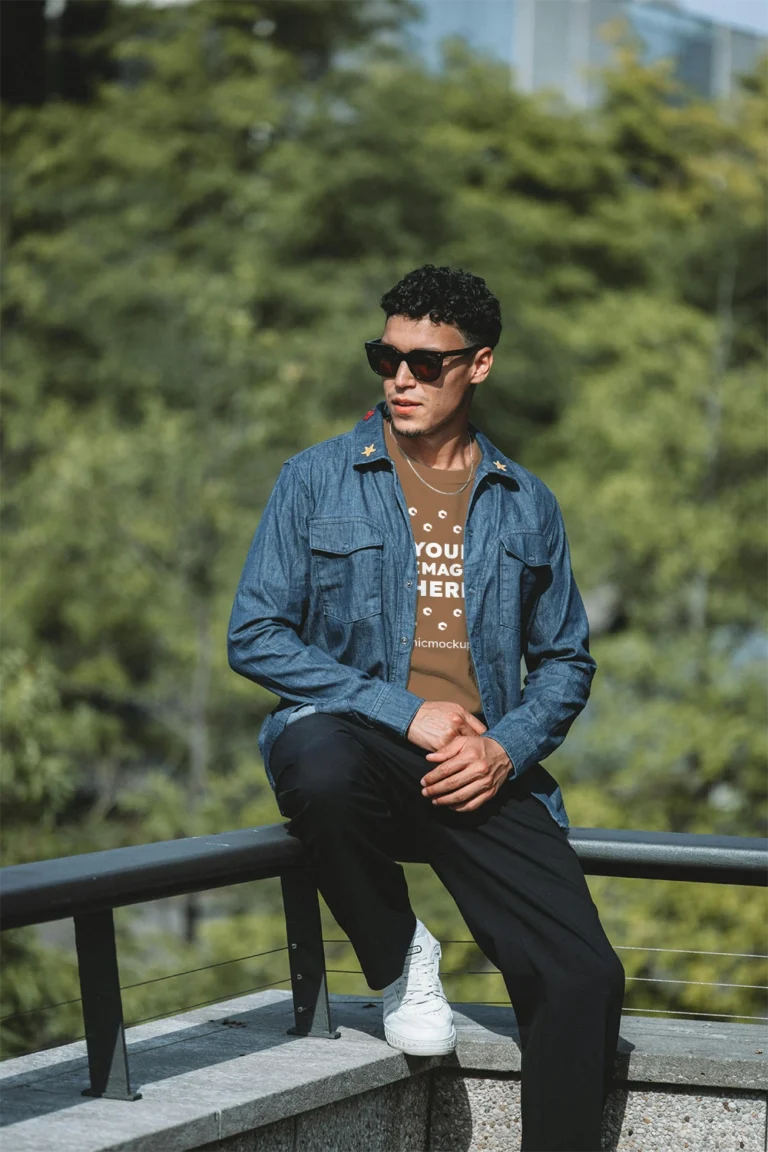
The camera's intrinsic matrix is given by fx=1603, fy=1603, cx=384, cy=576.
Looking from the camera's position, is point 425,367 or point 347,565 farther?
point 425,367

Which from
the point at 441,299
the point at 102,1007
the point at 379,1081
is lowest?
the point at 379,1081

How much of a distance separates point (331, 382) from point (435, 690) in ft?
64.5

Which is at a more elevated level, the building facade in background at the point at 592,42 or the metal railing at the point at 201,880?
the metal railing at the point at 201,880

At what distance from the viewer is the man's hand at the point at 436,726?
3.12 meters

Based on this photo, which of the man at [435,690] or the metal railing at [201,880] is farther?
the man at [435,690]

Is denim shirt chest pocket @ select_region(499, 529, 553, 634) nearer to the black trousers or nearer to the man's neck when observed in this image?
the man's neck

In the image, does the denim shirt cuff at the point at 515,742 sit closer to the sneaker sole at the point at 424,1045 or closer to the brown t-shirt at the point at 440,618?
the brown t-shirt at the point at 440,618

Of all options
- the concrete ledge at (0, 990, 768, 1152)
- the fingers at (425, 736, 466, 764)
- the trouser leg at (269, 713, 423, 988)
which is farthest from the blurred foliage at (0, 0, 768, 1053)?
the fingers at (425, 736, 466, 764)

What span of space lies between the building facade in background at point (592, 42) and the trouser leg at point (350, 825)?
26.6 m

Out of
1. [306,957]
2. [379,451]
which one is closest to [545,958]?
[306,957]

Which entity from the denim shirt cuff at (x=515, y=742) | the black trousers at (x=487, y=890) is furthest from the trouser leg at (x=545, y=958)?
the denim shirt cuff at (x=515, y=742)

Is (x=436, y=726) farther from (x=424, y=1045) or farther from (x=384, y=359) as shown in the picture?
(x=384, y=359)

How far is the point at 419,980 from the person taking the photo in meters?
3.18

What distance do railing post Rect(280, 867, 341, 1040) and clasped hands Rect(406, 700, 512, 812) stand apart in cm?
36
